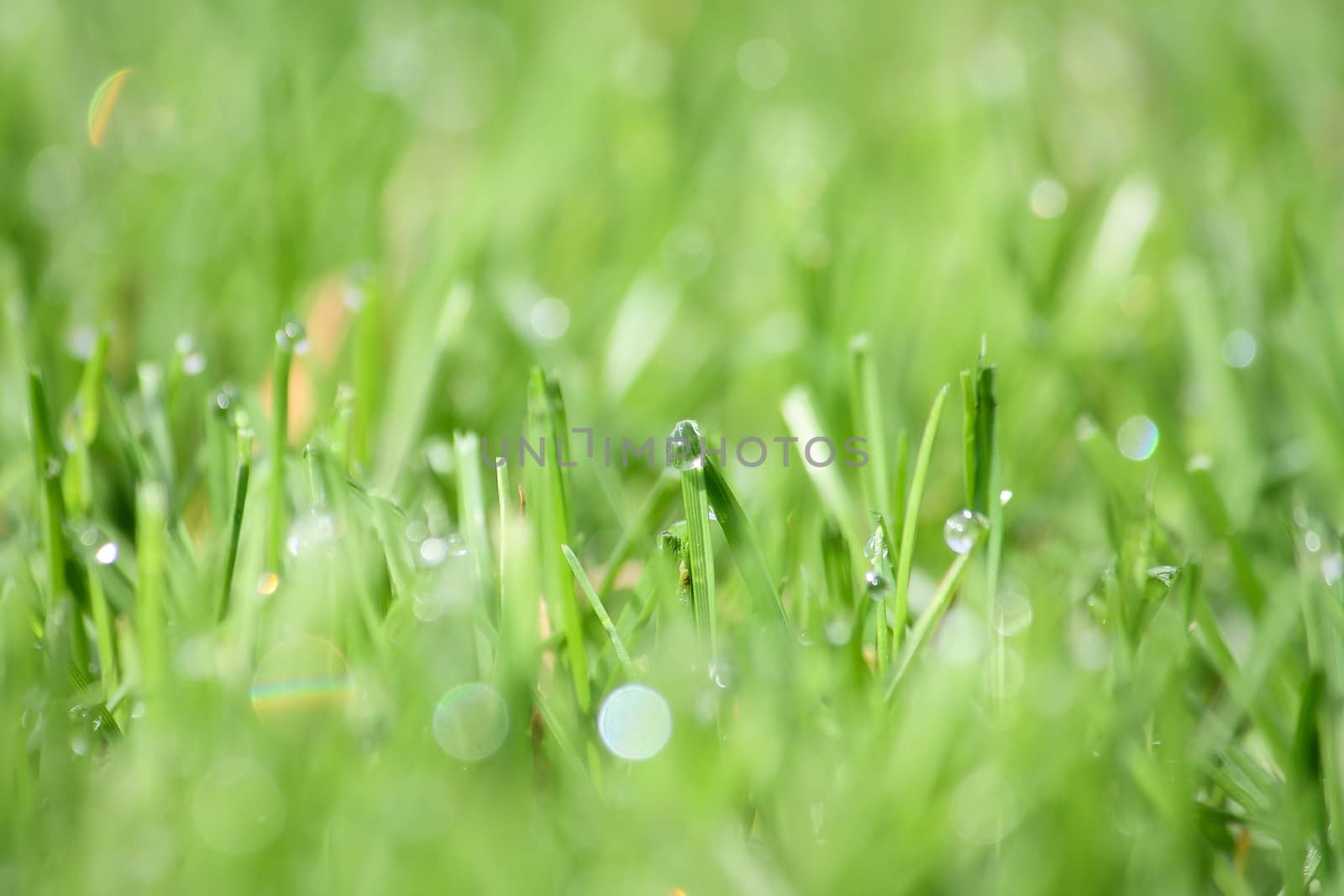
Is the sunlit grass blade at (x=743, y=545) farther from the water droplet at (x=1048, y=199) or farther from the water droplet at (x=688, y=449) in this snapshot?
the water droplet at (x=1048, y=199)

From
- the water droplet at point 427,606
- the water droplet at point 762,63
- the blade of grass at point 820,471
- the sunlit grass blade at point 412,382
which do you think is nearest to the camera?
the water droplet at point 427,606

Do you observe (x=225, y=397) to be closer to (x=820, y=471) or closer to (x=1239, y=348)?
(x=820, y=471)

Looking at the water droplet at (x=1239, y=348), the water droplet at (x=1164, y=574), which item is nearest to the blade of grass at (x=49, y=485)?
the water droplet at (x=1164, y=574)

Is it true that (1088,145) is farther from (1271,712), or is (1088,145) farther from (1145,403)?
(1271,712)

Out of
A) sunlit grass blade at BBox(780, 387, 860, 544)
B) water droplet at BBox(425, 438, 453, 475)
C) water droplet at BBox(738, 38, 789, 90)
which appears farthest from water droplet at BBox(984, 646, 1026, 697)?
water droplet at BBox(738, 38, 789, 90)

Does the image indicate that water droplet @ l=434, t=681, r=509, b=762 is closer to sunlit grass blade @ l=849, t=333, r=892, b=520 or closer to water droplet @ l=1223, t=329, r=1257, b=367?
sunlit grass blade @ l=849, t=333, r=892, b=520
